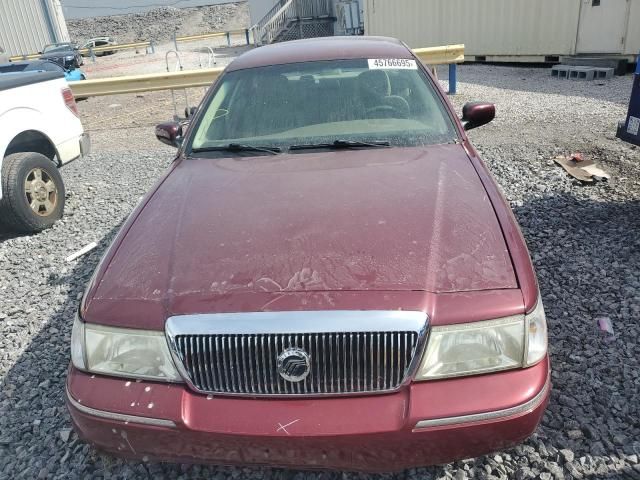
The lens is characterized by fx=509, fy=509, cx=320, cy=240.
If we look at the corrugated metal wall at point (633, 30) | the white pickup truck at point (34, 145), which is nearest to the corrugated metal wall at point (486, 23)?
the corrugated metal wall at point (633, 30)

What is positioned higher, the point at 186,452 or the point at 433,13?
the point at 433,13

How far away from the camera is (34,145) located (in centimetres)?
535

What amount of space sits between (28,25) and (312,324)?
40.4m

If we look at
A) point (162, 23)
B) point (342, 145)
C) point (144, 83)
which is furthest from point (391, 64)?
point (162, 23)

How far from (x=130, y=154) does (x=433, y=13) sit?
1064 cm

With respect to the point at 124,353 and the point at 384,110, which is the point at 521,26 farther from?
the point at 124,353

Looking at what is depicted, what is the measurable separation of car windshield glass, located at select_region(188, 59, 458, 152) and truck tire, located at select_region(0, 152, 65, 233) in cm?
253

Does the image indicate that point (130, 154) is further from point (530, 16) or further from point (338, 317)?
point (530, 16)

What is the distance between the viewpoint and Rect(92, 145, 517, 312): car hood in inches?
72.7

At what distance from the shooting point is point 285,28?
2798cm

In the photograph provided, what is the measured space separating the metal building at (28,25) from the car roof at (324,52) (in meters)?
37.6

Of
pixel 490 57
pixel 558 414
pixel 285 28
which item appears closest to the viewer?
pixel 558 414

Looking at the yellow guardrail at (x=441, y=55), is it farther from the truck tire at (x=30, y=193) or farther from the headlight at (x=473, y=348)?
the headlight at (x=473, y=348)

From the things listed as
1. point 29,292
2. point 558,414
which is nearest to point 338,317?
point 558,414
